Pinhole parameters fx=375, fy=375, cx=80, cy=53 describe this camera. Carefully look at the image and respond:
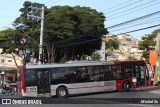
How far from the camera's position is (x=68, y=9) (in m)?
48.9

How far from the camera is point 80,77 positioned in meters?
29.4

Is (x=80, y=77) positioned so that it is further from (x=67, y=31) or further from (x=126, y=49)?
(x=126, y=49)

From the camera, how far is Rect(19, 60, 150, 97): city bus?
91.5ft

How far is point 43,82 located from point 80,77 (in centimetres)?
306

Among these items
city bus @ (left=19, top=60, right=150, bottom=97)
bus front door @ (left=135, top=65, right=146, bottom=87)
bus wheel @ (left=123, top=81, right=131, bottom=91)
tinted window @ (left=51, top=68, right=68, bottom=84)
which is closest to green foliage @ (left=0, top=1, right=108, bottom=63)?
bus front door @ (left=135, top=65, right=146, bottom=87)

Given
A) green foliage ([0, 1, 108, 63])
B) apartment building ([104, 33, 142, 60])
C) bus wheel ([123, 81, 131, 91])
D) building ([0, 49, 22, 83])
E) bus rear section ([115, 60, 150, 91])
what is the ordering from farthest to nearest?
apartment building ([104, 33, 142, 60]) → building ([0, 49, 22, 83]) → green foliage ([0, 1, 108, 63]) → bus wheel ([123, 81, 131, 91]) → bus rear section ([115, 60, 150, 91])

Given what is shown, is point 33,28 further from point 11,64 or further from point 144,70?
point 11,64

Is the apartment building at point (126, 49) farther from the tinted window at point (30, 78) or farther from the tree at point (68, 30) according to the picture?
the tinted window at point (30, 78)

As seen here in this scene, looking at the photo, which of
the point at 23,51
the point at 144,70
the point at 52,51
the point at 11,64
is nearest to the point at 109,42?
the point at 11,64

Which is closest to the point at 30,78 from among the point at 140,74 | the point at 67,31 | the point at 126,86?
the point at 126,86

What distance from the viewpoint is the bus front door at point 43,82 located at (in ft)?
91.8

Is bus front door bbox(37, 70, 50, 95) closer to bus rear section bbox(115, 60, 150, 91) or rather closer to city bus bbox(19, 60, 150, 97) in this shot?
city bus bbox(19, 60, 150, 97)

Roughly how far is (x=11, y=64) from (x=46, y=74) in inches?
2357

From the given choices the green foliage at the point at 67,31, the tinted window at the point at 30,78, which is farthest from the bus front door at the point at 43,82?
the green foliage at the point at 67,31
